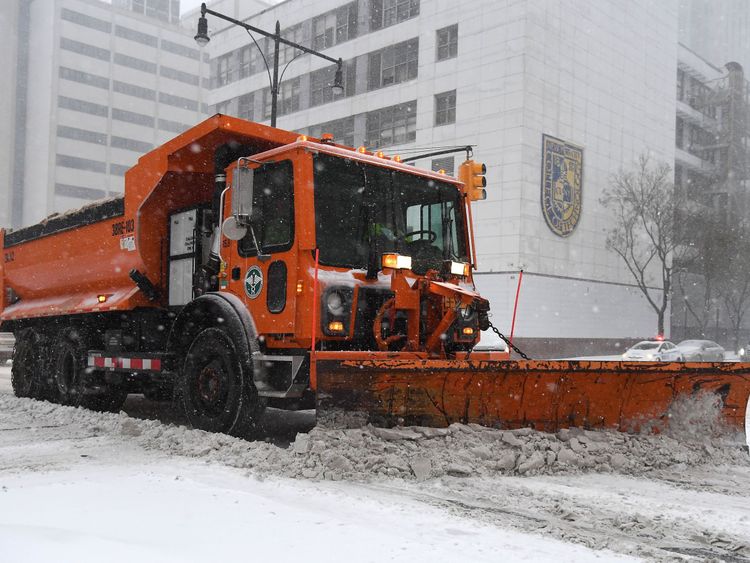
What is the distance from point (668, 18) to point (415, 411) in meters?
40.5

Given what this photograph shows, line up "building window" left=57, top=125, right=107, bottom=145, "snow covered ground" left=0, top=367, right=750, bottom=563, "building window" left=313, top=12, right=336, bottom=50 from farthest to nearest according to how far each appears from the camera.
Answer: "building window" left=57, top=125, right=107, bottom=145
"building window" left=313, top=12, right=336, bottom=50
"snow covered ground" left=0, top=367, right=750, bottom=563

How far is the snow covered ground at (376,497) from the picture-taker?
404 centimetres

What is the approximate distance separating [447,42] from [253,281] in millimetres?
27935

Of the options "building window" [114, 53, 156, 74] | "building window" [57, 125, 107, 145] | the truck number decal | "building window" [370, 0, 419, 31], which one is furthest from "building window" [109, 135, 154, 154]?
the truck number decal

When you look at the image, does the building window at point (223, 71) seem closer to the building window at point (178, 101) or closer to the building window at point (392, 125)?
the building window at point (392, 125)

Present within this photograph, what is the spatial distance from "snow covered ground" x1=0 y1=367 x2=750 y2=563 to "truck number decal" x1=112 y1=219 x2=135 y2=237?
2.56 meters

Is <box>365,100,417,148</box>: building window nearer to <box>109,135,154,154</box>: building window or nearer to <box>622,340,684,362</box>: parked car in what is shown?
<box>622,340,684,362</box>: parked car

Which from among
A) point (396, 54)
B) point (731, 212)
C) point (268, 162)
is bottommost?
point (268, 162)

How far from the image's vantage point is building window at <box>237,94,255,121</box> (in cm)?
4375

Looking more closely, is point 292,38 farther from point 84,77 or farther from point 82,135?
point 84,77

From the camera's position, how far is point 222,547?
3.99 m

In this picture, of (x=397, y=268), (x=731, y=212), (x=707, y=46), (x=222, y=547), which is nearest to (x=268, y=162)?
(x=397, y=268)

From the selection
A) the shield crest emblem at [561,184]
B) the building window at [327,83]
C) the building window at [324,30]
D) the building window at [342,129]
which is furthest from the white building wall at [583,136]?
the building window at [324,30]

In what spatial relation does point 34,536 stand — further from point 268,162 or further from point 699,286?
point 699,286
